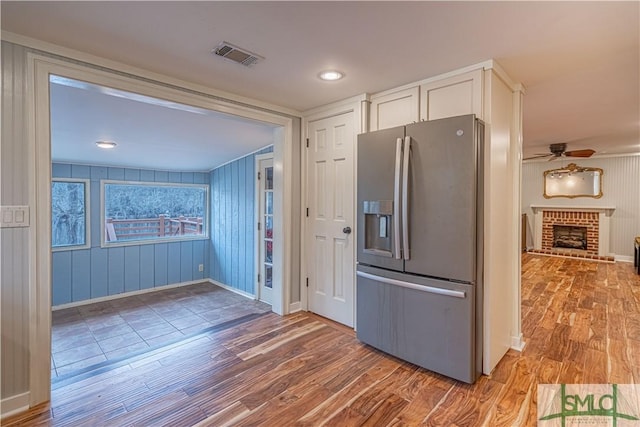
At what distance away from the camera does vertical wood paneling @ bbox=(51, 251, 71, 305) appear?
176 inches

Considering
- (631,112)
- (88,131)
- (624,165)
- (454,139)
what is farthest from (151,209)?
(624,165)

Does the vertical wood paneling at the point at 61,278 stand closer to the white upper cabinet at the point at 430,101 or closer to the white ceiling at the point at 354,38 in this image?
the white ceiling at the point at 354,38

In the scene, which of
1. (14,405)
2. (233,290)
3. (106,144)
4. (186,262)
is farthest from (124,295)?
(14,405)

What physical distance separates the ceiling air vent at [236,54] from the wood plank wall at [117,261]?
4.00 m

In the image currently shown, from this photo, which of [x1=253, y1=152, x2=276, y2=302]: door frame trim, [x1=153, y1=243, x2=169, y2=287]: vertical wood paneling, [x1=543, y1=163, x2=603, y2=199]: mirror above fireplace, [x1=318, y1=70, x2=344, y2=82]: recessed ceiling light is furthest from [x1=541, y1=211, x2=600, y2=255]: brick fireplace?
[x1=153, y1=243, x2=169, y2=287]: vertical wood paneling

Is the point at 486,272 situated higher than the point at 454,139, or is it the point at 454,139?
the point at 454,139

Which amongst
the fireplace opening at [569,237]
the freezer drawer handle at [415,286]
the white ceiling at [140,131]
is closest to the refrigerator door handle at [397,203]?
the freezer drawer handle at [415,286]

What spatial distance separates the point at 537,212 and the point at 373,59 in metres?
7.48

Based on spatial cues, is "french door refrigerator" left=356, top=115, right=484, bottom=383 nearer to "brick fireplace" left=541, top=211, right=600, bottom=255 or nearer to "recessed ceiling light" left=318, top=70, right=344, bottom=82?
"recessed ceiling light" left=318, top=70, right=344, bottom=82

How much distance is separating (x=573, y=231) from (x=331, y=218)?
23.2ft

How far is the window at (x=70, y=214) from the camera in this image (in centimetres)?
455

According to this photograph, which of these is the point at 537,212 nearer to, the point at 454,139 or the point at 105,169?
the point at 454,139

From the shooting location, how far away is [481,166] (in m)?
2.12

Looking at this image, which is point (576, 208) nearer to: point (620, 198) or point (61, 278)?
point (620, 198)
